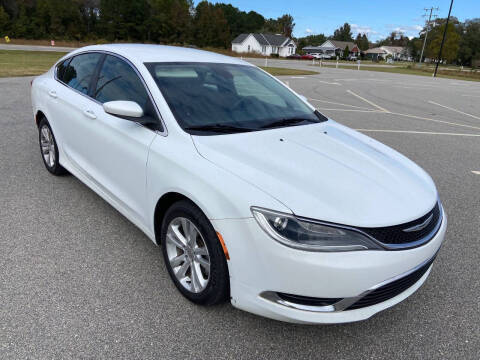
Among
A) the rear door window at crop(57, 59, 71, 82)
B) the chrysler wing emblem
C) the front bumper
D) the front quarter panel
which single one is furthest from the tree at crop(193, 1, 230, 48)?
the front bumper

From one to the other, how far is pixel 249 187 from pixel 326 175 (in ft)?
1.81

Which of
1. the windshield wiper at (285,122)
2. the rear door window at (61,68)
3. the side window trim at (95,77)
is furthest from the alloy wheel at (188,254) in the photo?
the rear door window at (61,68)

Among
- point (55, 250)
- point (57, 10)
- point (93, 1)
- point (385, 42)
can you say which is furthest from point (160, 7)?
point (385, 42)

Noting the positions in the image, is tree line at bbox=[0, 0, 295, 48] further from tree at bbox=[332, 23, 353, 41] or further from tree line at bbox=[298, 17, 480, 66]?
tree at bbox=[332, 23, 353, 41]

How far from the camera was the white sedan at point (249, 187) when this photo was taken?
1.96 m

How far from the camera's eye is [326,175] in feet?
7.61

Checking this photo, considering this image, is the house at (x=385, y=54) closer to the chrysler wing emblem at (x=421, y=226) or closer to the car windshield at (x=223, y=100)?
the car windshield at (x=223, y=100)

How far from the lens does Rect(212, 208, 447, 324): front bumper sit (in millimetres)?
1914

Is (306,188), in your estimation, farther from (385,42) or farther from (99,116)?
(385,42)

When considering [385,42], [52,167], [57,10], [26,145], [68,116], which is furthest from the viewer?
[385,42]

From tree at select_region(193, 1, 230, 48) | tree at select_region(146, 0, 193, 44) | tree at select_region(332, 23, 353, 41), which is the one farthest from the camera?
tree at select_region(332, 23, 353, 41)

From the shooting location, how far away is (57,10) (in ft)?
202

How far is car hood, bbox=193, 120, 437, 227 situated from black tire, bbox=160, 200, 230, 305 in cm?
34

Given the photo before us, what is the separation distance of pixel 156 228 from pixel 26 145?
163 inches
